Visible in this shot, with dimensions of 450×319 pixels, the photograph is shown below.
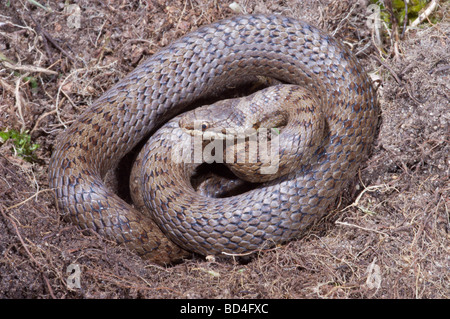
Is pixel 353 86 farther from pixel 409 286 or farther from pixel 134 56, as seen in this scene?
pixel 134 56

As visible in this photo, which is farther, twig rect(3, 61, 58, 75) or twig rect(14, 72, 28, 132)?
twig rect(3, 61, 58, 75)

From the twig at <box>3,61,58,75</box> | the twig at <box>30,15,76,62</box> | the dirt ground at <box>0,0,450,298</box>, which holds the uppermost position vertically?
the twig at <box>30,15,76,62</box>

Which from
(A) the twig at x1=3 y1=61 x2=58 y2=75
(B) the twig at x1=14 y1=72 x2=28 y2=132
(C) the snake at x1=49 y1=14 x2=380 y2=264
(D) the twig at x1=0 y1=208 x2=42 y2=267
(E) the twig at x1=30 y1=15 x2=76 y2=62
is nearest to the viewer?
(D) the twig at x1=0 y1=208 x2=42 y2=267

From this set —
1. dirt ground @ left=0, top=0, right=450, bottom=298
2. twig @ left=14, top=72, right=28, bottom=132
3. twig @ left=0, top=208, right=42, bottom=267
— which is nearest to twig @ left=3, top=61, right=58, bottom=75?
dirt ground @ left=0, top=0, right=450, bottom=298

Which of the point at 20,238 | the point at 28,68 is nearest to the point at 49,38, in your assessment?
the point at 28,68

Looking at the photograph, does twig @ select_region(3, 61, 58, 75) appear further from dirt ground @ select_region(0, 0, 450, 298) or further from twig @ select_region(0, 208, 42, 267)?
twig @ select_region(0, 208, 42, 267)

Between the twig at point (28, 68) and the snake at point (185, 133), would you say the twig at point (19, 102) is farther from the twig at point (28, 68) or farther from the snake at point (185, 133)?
the snake at point (185, 133)

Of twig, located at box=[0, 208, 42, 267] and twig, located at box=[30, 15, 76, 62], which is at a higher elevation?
twig, located at box=[30, 15, 76, 62]

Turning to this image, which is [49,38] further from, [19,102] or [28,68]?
[19,102]
